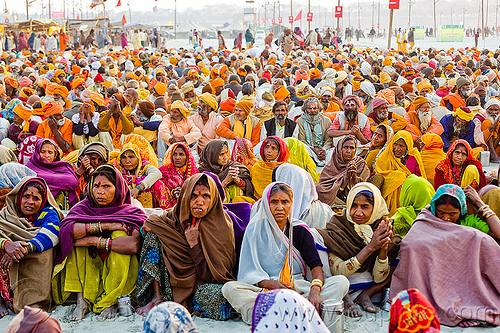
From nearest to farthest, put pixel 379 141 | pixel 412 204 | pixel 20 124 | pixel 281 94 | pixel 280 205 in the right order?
pixel 280 205
pixel 412 204
pixel 379 141
pixel 20 124
pixel 281 94

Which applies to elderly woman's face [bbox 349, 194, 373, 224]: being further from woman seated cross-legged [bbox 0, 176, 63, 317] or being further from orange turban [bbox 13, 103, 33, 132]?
orange turban [bbox 13, 103, 33, 132]

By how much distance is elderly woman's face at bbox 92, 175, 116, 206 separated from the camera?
3.51m

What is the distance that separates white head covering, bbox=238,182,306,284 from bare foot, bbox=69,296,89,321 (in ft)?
3.16

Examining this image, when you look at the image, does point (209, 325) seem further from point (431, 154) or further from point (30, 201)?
point (431, 154)

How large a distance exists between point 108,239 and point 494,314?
226 cm

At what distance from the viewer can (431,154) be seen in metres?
5.82

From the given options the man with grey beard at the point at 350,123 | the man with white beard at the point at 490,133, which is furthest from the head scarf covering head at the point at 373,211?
the man with white beard at the point at 490,133

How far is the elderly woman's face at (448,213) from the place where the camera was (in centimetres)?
337

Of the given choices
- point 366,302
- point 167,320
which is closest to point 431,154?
point 366,302

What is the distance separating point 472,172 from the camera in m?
4.55

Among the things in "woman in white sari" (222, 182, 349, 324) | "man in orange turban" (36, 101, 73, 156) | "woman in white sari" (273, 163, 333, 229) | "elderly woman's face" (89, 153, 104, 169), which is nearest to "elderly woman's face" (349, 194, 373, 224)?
"woman in white sari" (222, 182, 349, 324)

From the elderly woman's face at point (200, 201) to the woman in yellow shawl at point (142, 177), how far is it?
1.26 meters

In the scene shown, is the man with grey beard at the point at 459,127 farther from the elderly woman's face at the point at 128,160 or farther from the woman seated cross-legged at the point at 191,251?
the woman seated cross-legged at the point at 191,251

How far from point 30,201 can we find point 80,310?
0.74 metres
